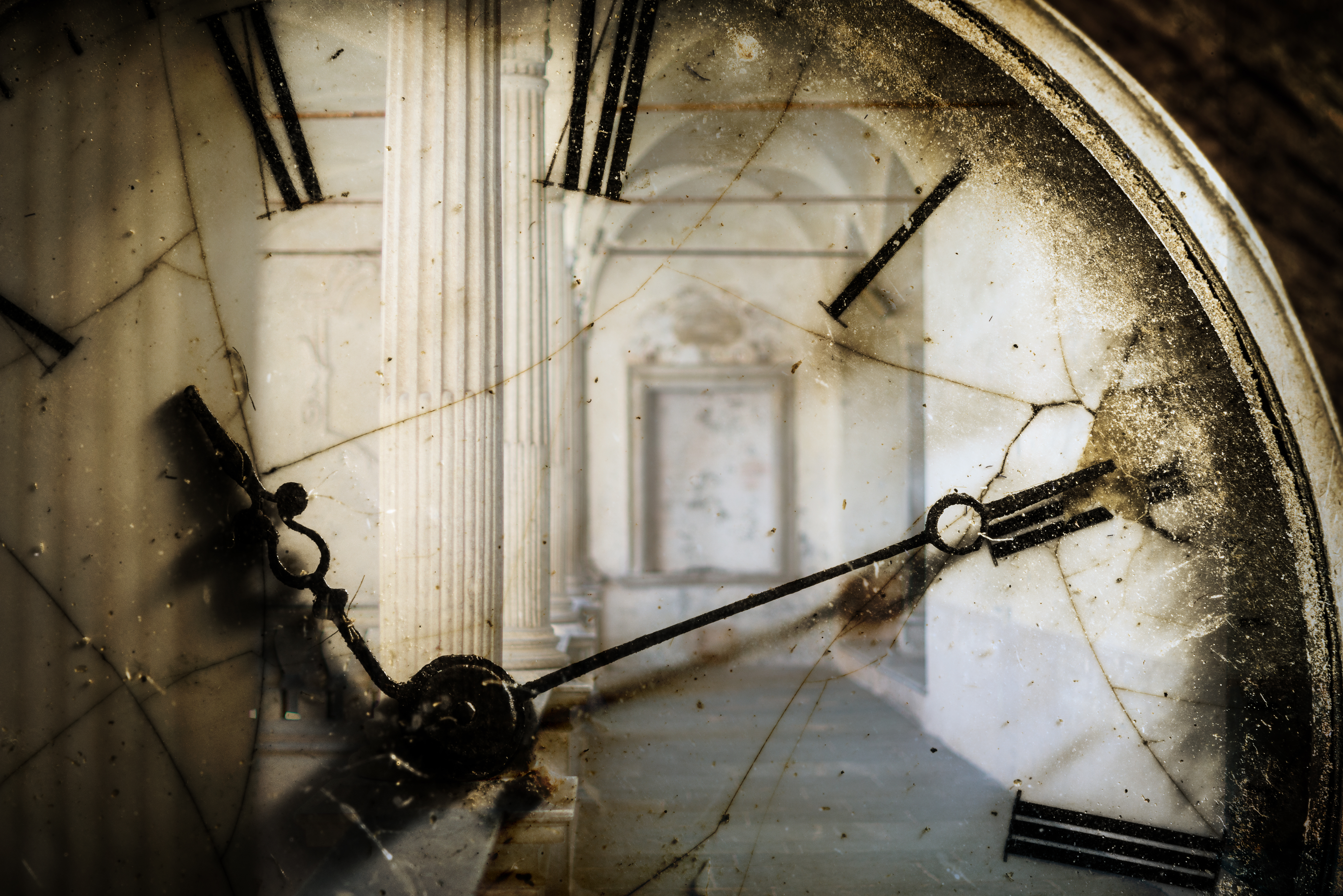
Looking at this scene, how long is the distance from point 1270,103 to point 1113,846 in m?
0.93

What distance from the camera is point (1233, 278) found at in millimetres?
800

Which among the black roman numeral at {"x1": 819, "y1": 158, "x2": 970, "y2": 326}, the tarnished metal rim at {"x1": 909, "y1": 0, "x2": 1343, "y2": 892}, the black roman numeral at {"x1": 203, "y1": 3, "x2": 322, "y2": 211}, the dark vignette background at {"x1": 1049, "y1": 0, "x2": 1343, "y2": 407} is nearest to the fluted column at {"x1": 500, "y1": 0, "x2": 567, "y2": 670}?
the black roman numeral at {"x1": 203, "y1": 3, "x2": 322, "y2": 211}

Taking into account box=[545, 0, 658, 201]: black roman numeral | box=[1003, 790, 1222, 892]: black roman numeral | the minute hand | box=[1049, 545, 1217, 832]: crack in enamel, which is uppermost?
box=[545, 0, 658, 201]: black roman numeral

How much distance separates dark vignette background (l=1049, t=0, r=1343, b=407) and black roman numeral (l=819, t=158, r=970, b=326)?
0.26 m

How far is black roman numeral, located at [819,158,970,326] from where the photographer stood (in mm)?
848

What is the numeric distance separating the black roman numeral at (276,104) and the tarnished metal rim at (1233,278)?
0.80 meters

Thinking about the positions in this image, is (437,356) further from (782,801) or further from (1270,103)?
(1270,103)

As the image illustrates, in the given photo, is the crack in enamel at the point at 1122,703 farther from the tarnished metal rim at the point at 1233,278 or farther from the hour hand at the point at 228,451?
the hour hand at the point at 228,451

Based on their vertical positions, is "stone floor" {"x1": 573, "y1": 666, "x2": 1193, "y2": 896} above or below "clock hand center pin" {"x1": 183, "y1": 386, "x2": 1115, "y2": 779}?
below

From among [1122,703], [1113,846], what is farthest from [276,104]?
[1113,846]

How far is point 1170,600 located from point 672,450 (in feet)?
2.15

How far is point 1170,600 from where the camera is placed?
84 cm

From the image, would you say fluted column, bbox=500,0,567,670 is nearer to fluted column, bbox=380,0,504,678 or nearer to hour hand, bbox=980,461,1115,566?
fluted column, bbox=380,0,504,678

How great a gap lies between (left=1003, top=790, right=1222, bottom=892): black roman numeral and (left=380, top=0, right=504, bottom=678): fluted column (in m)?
0.74
